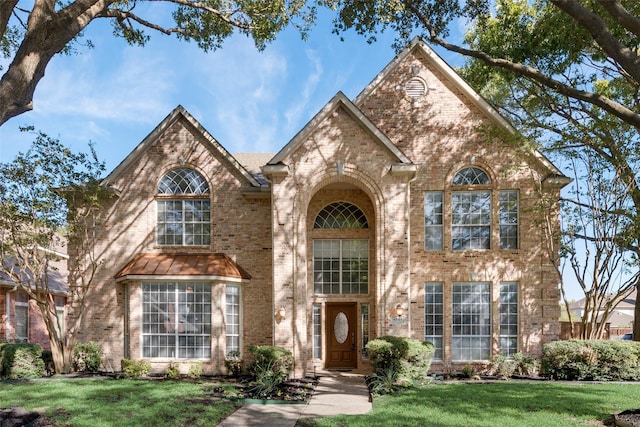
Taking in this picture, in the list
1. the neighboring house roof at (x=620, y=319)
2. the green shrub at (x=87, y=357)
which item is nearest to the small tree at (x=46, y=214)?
the green shrub at (x=87, y=357)

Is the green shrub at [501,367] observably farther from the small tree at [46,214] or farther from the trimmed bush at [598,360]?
the small tree at [46,214]

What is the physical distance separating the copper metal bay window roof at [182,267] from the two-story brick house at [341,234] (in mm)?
61

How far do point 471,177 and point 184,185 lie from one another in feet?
33.8

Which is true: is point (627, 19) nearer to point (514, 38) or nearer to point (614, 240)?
point (514, 38)

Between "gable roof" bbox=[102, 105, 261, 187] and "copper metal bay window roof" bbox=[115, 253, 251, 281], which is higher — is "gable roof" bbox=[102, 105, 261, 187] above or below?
above

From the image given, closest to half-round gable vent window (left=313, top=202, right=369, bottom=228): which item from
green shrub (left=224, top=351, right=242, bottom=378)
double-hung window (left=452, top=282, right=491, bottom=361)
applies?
double-hung window (left=452, top=282, right=491, bottom=361)

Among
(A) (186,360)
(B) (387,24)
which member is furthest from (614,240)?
(A) (186,360)

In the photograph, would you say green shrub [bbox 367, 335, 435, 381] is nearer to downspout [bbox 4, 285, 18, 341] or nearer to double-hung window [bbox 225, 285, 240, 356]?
double-hung window [bbox 225, 285, 240, 356]

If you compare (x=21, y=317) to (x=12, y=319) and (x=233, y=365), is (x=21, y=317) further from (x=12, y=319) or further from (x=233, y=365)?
(x=233, y=365)

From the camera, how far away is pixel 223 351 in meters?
15.3

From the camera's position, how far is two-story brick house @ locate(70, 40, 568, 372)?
14.7 metres

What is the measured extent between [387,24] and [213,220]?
8.79m

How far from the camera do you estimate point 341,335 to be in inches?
643

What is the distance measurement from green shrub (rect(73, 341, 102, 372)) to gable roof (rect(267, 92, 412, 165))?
8.87 m
